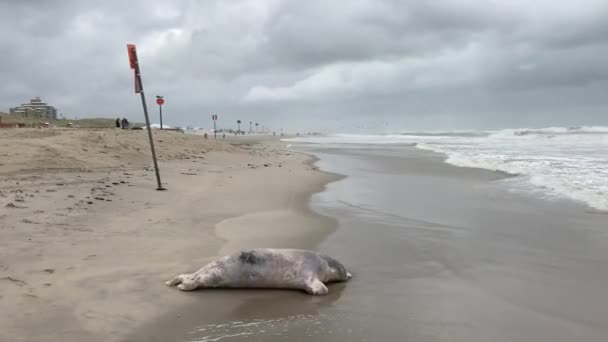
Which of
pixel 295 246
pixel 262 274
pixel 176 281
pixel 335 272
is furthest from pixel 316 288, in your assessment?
pixel 295 246

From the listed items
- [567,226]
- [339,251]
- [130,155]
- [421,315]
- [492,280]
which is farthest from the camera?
[130,155]

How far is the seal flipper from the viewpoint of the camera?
5.34m

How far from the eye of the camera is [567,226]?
8617 millimetres

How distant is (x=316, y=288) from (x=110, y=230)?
3.90 metres

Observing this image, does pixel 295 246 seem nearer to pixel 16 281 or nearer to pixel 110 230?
pixel 110 230

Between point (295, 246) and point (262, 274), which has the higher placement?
point (262, 274)

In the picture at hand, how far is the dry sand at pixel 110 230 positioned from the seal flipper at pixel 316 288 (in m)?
1.34

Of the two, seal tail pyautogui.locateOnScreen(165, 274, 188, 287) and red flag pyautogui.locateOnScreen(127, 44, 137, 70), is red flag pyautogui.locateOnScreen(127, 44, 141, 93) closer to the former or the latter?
red flag pyautogui.locateOnScreen(127, 44, 137, 70)

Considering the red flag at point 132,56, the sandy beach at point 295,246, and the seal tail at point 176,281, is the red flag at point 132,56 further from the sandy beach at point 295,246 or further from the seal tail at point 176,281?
the seal tail at point 176,281

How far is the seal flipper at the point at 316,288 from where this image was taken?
5.34m

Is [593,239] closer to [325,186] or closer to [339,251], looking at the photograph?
[339,251]

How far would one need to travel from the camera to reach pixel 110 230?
24.5ft

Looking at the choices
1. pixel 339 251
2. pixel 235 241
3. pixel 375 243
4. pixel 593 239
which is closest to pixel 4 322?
pixel 235 241

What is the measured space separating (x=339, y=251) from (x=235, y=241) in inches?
67.1
